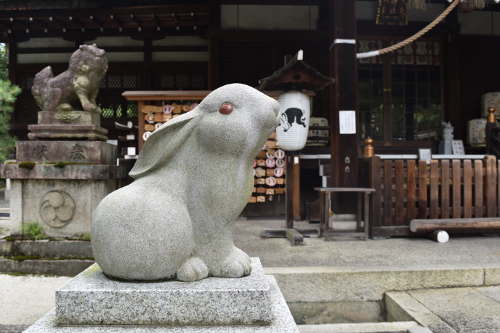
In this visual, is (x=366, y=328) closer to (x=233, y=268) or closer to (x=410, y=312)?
(x=410, y=312)

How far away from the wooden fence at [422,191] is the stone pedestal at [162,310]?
466 centimetres

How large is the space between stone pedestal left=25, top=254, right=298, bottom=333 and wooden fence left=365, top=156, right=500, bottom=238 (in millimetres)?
4663

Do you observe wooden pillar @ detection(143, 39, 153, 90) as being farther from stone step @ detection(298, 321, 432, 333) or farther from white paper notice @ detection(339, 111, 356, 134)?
stone step @ detection(298, 321, 432, 333)

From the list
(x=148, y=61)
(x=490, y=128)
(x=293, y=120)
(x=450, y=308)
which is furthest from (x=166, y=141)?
(x=148, y=61)

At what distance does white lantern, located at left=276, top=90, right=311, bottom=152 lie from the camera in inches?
251

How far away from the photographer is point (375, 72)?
997cm

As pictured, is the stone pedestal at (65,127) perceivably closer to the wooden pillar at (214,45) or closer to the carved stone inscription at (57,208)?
the carved stone inscription at (57,208)

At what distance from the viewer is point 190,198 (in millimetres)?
2385

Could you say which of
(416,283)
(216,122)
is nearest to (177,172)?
(216,122)

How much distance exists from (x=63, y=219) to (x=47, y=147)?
1022 mm

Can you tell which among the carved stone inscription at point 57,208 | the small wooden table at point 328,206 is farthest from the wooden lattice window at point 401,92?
the carved stone inscription at point 57,208

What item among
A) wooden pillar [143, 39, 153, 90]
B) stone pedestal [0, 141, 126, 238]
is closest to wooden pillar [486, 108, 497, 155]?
stone pedestal [0, 141, 126, 238]

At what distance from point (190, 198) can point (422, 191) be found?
5227 millimetres

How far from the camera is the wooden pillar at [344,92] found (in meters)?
7.02
